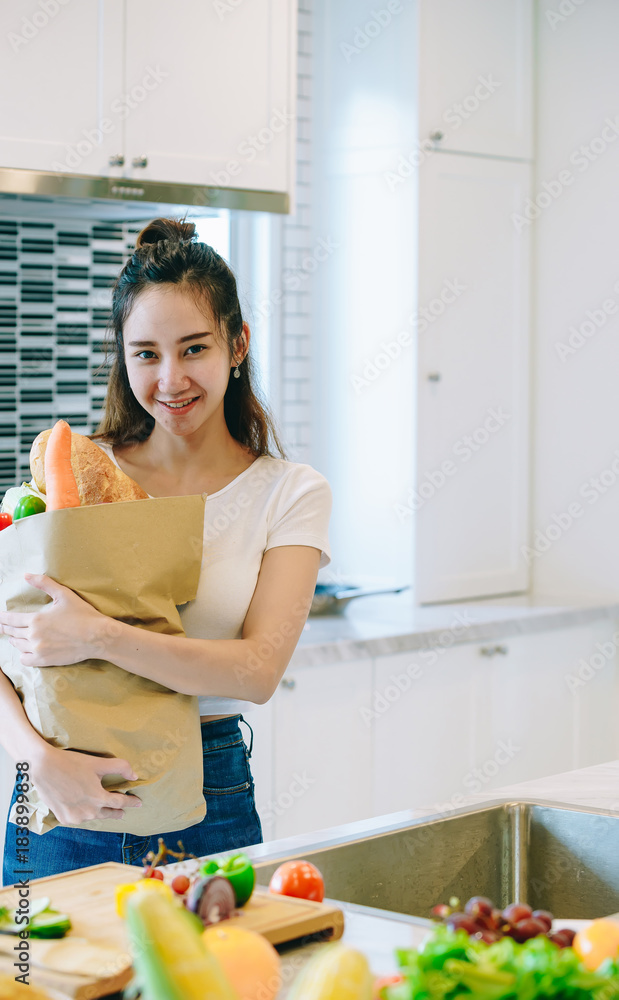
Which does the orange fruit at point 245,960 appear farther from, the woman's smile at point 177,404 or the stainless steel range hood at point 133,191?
the stainless steel range hood at point 133,191

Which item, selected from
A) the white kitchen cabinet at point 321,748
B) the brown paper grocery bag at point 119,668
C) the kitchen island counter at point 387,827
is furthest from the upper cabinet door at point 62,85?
the kitchen island counter at point 387,827

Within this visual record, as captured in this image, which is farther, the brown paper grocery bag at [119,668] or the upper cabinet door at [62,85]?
the upper cabinet door at [62,85]

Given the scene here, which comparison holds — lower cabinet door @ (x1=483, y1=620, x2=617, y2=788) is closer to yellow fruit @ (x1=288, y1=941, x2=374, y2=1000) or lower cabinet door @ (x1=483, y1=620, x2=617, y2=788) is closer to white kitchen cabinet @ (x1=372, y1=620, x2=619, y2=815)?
white kitchen cabinet @ (x1=372, y1=620, x2=619, y2=815)

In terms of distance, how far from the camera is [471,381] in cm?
376

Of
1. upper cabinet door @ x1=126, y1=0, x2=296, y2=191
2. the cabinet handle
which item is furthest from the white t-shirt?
the cabinet handle

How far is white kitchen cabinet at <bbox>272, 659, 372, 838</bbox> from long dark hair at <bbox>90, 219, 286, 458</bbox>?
1.16 meters

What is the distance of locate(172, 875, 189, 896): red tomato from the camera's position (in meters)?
1.13

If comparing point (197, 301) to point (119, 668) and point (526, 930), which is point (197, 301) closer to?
point (119, 668)

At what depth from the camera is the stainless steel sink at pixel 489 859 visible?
4.81 feet

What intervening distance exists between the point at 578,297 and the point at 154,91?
5.41 feet

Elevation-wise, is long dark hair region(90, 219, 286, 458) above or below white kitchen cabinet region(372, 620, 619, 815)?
above

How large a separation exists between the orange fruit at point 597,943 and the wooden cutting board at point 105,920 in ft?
0.78

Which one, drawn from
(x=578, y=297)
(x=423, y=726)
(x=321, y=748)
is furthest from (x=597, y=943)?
(x=578, y=297)

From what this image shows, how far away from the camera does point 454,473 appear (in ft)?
12.2
